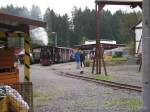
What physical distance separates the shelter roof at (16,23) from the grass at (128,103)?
3.25m

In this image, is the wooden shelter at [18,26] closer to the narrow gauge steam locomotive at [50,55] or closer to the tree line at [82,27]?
the narrow gauge steam locomotive at [50,55]

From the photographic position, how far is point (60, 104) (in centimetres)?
1440

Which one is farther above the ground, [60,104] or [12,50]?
[12,50]

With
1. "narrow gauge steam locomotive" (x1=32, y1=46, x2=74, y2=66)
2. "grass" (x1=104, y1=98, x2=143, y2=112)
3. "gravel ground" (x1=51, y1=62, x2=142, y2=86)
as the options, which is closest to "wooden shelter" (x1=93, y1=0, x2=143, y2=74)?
"gravel ground" (x1=51, y1=62, x2=142, y2=86)

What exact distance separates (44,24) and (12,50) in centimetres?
319

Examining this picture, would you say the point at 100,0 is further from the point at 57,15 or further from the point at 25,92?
the point at 57,15

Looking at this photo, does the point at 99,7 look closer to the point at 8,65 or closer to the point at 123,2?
the point at 123,2

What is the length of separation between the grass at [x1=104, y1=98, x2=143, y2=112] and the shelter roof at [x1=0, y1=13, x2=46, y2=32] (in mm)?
3251

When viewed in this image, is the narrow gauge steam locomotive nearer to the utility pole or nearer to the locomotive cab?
the locomotive cab

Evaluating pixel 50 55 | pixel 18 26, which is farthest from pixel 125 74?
pixel 50 55

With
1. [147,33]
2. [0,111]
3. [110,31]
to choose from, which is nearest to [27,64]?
[0,111]

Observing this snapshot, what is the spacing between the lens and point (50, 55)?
6425 cm

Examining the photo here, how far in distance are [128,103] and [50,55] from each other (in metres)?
50.3

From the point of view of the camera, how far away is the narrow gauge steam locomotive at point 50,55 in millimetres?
62469
